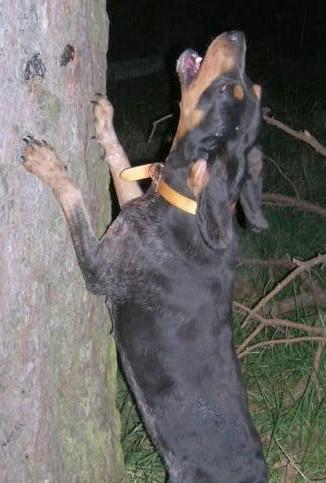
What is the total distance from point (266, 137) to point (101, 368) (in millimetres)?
6626

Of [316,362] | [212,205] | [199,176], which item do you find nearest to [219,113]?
[199,176]

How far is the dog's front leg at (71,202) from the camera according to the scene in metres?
2.98

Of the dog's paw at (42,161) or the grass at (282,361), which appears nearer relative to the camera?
the dog's paw at (42,161)

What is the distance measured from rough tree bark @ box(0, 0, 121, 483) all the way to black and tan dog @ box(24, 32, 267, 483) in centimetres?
19

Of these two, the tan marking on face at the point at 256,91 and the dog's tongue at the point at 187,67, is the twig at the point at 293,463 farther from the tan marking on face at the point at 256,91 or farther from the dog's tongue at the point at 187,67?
the dog's tongue at the point at 187,67

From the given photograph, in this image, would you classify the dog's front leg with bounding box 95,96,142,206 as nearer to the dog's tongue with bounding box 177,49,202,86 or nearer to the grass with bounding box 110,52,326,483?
the dog's tongue with bounding box 177,49,202,86

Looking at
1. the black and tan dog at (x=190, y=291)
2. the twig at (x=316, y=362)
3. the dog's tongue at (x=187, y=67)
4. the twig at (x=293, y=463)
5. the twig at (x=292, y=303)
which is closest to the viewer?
the black and tan dog at (x=190, y=291)

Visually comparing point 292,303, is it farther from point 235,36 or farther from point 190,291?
point 235,36

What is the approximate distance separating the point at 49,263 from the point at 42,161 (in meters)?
0.52

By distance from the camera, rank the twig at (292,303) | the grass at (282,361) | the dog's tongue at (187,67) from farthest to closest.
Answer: the twig at (292,303) < the grass at (282,361) < the dog's tongue at (187,67)

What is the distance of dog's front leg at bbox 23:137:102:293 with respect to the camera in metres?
2.98

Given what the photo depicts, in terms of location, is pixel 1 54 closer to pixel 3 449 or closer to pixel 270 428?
Answer: pixel 3 449

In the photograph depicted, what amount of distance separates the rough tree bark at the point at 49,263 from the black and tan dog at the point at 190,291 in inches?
7.5

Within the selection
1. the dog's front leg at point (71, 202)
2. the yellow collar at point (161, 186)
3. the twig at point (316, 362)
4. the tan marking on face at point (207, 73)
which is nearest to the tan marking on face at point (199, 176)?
the yellow collar at point (161, 186)
